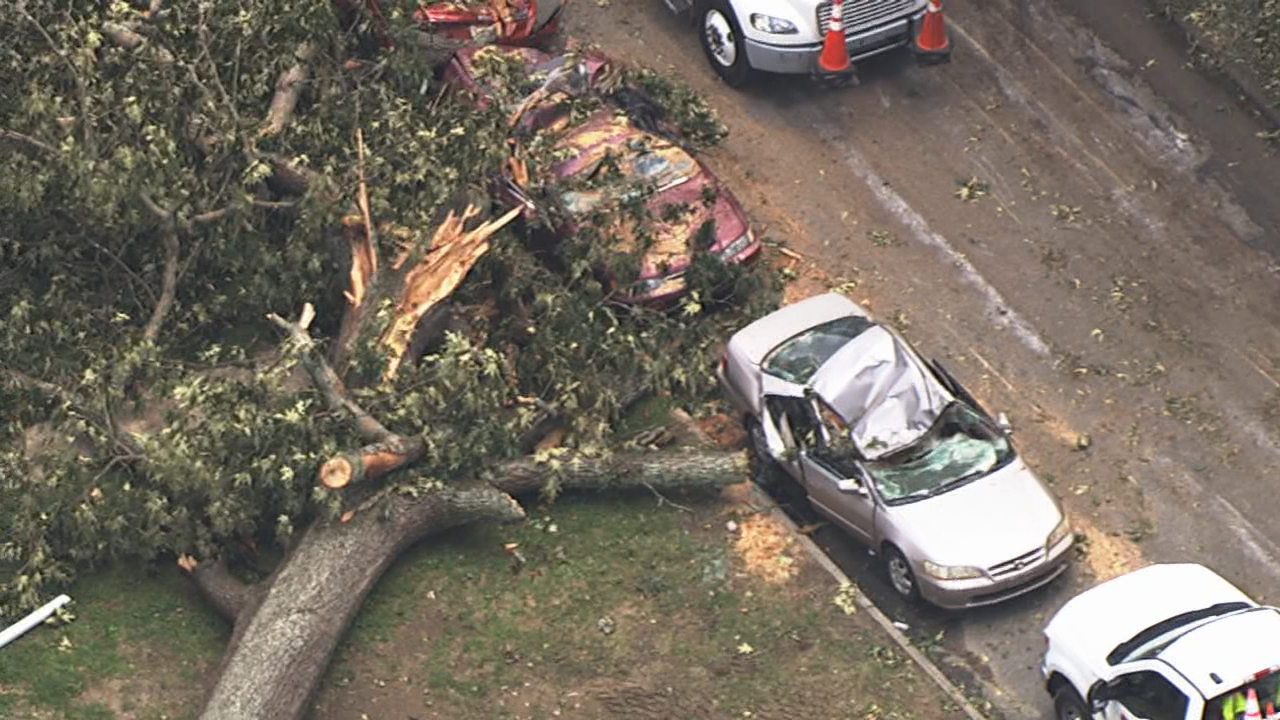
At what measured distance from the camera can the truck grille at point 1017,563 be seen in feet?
51.5

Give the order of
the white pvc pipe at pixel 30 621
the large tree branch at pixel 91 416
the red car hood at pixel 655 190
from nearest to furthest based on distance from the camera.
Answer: the white pvc pipe at pixel 30 621, the large tree branch at pixel 91 416, the red car hood at pixel 655 190

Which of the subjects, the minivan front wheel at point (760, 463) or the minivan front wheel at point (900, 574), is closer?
the minivan front wheel at point (900, 574)

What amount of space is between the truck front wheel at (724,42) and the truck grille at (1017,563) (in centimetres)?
750

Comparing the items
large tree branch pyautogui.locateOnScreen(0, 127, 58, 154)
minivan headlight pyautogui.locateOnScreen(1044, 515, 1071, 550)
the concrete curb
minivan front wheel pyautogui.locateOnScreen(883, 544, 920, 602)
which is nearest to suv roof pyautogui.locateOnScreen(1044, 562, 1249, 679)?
minivan headlight pyautogui.locateOnScreen(1044, 515, 1071, 550)

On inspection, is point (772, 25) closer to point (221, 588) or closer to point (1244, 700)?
point (221, 588)

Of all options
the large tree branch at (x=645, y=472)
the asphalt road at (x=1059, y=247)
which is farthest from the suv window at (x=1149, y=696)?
the large tree branch at (x=645, y=472)

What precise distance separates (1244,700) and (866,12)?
30.5ft

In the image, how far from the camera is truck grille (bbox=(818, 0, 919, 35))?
67.4 feet

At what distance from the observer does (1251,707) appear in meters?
14.0

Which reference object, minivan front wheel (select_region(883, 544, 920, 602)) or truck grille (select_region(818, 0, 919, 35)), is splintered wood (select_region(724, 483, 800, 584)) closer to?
minivan front wheel (select_region(883, 544, 920, 602))

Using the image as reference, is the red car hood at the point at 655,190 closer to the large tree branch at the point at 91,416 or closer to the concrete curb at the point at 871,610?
the concrete curb at the point at 871,610

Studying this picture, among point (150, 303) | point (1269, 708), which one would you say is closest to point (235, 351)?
point (150, 303)

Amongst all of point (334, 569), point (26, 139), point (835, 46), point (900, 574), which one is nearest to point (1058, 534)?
point (900, 574)

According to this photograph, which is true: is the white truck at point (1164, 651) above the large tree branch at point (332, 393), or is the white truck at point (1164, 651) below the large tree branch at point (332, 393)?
below
